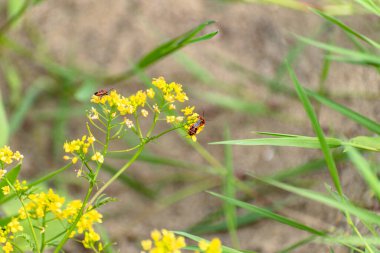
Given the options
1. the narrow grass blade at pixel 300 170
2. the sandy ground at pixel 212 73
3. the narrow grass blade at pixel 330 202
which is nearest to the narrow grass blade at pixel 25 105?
the sandy ground at pixel 212 73

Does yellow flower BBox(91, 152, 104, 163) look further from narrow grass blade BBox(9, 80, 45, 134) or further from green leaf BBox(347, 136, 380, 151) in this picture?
narrow grass blade BBox(9, 80, 45, 134)

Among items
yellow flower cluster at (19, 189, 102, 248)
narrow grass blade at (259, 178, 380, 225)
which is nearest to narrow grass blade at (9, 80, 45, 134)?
yellow flower cluster at (19, 189, 102, 248)

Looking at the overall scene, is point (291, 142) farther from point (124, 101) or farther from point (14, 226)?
point (14, 226)

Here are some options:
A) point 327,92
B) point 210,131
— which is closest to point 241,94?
point 210,131

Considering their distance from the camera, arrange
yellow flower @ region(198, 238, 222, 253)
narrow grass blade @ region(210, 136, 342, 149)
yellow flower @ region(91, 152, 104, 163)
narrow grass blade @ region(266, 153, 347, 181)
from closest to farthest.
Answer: yellow flower @ region(198, 238, 222, 253) → yellow flower @ region(91, 152, 104, 163) → narrow grass blade @ region(210, 136, 342, 149) → narrow grass blade @ region(266, 153, 347, 181)

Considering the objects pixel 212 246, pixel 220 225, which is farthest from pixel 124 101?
pixel 220 225

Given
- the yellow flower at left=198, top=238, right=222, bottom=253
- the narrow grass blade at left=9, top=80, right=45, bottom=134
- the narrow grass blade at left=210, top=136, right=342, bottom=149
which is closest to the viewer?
the yellow flower at left=198, top=238, right=222, bottom=253

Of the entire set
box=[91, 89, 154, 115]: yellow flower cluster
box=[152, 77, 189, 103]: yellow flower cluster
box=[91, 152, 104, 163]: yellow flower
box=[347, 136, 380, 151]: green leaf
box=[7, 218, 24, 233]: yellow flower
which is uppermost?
box=[347, 136, 380, 151]: green leaf

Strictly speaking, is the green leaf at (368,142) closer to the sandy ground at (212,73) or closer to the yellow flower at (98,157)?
the yellow flower at (98,157)

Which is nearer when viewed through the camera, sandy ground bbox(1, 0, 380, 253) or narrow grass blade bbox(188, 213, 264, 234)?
narrow grass blade bbox(188, 213, 264, 234)
